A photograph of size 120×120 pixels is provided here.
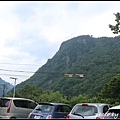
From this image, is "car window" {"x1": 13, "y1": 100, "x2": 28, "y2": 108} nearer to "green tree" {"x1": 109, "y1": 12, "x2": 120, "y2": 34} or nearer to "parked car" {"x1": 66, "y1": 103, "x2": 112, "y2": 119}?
"parked car" {"x1": 66, "y1": 103, "x2": 112, "y2": 119}

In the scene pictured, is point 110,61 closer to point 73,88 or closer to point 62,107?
point 73,88

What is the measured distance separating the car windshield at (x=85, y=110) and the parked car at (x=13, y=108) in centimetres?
423

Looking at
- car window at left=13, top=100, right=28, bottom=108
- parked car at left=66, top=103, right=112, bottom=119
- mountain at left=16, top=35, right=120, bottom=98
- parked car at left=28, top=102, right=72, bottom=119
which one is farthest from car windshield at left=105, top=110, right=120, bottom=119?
mountain at left=16, top=35, right=120, bottom=98

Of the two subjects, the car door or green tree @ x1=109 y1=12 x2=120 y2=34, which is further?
green tree @ x1=109 y1=12 x2=120 y2=34

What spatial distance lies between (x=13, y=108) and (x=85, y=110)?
4.71 metres

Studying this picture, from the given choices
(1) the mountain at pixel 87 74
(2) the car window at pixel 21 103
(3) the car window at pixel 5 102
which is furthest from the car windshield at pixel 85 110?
(1) the mountain at pixel 87 74

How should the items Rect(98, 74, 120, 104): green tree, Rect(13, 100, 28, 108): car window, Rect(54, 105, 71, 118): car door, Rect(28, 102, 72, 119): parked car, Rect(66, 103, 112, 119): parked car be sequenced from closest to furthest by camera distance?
Rect(66, 103, 112, 119): parked car < Rect(28, 102, 72, 119): parked car < Rect(54, 105, 71, 118): car door < Rect(13, 100, 28, 108): car window < Rect(98, 74, 120, 104): green tree

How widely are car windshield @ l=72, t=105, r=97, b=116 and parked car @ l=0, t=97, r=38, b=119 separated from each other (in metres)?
4.23

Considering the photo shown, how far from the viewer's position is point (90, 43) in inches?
3679

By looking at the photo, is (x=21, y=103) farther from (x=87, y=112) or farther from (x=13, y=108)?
(x=87, y=112)

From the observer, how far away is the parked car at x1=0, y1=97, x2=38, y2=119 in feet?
41.5

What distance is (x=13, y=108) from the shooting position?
1281cm

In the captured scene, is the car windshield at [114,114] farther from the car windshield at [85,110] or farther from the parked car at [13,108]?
the parked car at [13,108]

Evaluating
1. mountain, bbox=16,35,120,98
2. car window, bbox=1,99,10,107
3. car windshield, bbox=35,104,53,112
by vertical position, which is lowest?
car windshield, bbox=35,104,53,112
